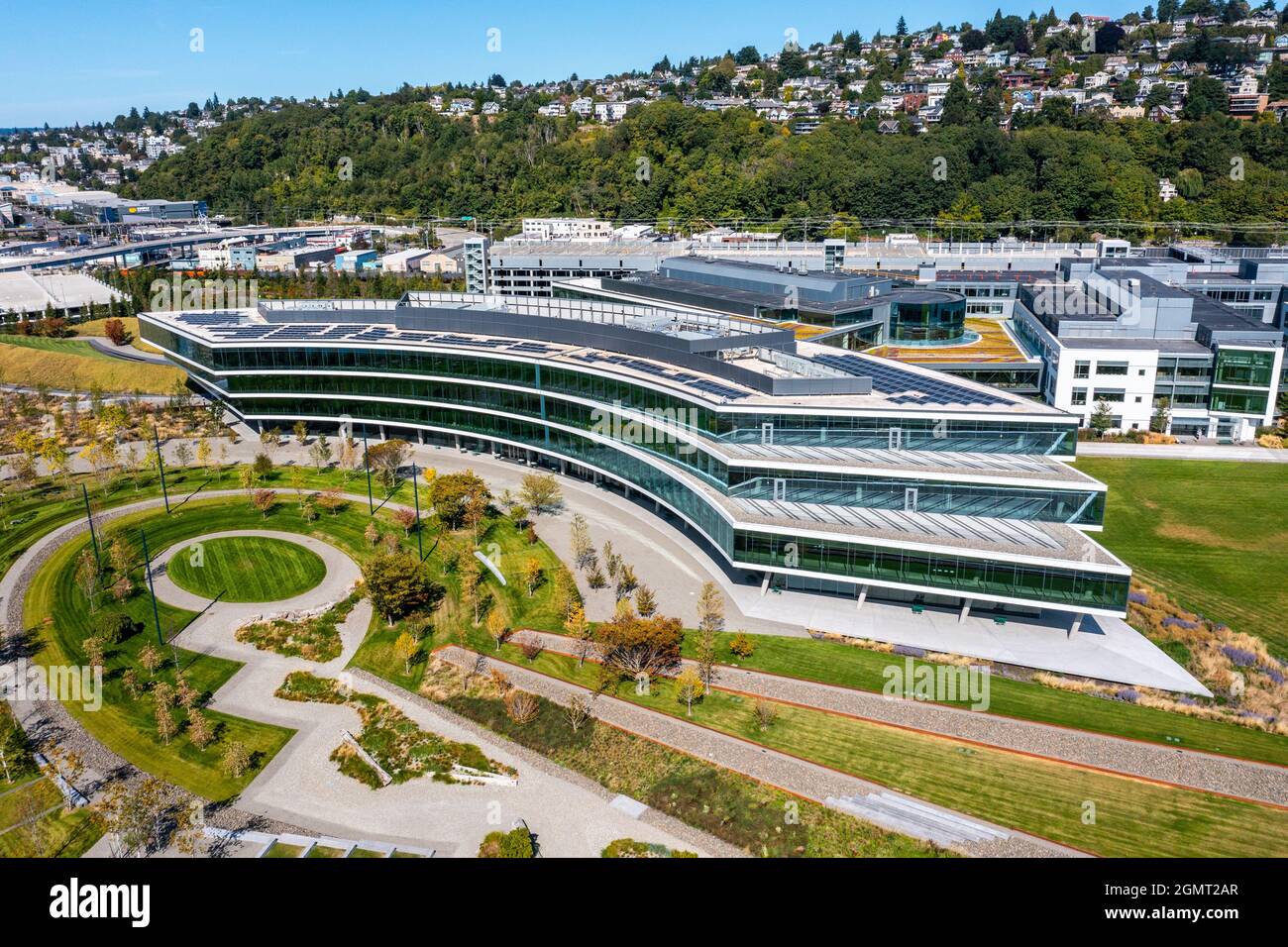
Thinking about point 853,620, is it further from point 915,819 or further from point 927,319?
point 927,319

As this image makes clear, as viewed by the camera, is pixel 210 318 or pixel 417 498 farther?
pixel 210 318

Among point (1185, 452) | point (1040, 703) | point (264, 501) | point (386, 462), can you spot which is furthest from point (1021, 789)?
point (264, 501)

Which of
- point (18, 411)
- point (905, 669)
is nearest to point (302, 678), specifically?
point (905, 669)

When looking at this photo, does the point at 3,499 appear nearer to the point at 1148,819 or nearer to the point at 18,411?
the point at 18,411

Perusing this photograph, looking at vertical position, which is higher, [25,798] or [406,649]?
[406,649]

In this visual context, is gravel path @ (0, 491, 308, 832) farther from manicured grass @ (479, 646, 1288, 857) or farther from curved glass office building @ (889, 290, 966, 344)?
curved glass office building @ (889, 290, 966, 344)

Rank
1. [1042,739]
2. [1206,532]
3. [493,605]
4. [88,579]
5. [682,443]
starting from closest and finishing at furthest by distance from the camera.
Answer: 1. [1042,739]
2. [493,605]
3. [88,579]
4. [682,443]
5. [1206,532]
